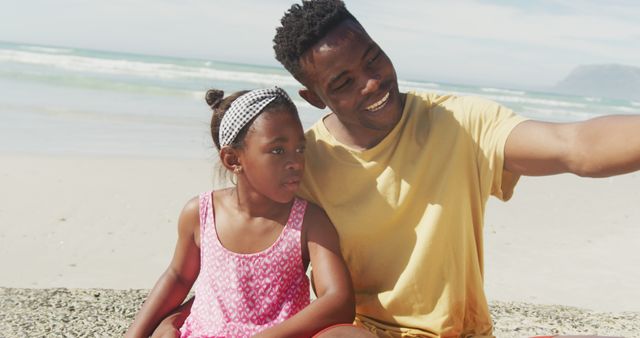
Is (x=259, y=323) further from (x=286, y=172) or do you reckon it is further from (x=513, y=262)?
(x=513, y=262)

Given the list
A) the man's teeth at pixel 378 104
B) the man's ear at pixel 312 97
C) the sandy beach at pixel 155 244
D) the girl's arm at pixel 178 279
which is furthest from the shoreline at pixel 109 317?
the man's teeth at pixel 378 104

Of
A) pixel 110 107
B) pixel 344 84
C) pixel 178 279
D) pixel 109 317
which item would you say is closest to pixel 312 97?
pixel 344 84

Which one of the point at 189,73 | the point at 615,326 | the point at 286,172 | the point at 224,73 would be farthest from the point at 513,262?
the point at 224,73

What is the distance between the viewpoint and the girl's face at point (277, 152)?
251cm

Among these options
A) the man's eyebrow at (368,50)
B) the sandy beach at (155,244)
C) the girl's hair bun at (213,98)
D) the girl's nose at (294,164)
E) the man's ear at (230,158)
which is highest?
the man's eyebrow at (368,50)

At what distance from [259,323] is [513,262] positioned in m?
4.22

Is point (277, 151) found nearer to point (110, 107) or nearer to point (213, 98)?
point (213, 98)

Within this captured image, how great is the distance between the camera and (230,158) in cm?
266

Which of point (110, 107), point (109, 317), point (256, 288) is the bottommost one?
point (110, 107)

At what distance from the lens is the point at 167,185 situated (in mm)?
8273

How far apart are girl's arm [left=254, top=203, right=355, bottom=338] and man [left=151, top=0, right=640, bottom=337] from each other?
6 centimetres

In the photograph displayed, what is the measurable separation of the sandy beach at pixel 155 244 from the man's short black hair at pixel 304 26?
1.88 m

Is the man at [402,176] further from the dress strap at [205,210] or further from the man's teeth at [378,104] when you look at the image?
the dress strap at [205,210]

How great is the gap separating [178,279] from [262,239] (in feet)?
1.29
